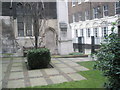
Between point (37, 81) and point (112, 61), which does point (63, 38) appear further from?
point (112, 61)

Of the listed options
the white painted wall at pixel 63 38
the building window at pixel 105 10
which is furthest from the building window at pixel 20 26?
the building window at pixel 105 10

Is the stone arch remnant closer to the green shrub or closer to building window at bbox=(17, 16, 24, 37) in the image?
building window at bbox=(17, 16, 24, 37)

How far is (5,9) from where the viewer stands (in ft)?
43.9

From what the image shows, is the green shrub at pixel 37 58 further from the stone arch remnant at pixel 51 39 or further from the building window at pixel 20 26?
the building window at pixel 20 26

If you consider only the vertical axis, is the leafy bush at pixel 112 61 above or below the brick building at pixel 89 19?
below

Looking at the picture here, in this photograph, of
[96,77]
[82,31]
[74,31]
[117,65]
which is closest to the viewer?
[117,65]

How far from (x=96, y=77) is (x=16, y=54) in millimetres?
9322

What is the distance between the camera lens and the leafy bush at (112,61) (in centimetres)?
390

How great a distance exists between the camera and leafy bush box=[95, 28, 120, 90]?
12.8 ft

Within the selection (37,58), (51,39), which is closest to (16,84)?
(37,58)

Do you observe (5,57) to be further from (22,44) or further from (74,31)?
(74,31)

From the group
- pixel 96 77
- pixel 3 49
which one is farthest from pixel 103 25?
pixel 96 77

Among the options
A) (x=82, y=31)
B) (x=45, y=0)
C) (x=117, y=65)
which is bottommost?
(x=117, y=65)

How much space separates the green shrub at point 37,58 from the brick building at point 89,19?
11479mm
